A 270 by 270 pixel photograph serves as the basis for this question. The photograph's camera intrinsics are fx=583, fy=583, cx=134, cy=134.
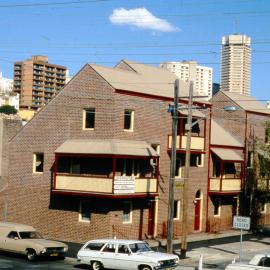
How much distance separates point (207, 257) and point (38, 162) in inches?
550

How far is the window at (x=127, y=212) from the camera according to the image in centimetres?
3534

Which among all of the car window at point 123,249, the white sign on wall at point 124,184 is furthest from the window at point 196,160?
the car window at point 123,249

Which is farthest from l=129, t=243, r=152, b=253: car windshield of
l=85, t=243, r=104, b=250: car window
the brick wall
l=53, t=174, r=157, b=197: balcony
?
the brick wall

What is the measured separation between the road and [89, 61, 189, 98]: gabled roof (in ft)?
33.5

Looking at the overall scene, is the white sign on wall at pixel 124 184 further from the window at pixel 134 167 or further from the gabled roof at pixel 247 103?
the gabled roof at pixel 247 103

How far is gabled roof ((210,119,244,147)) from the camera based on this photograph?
43884 mm

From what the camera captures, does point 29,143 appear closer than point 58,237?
No

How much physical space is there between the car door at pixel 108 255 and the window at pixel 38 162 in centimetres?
1385

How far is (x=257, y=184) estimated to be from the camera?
1843 inches

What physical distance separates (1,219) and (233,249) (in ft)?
54.0

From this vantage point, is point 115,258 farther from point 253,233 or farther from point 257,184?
point 257,184

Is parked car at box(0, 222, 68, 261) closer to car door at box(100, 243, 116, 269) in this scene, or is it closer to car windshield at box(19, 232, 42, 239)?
car windshield at box(19, 232, 42, 239)

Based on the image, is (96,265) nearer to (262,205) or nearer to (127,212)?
(127,212)

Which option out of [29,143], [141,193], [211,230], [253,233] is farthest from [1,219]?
[253,233]
